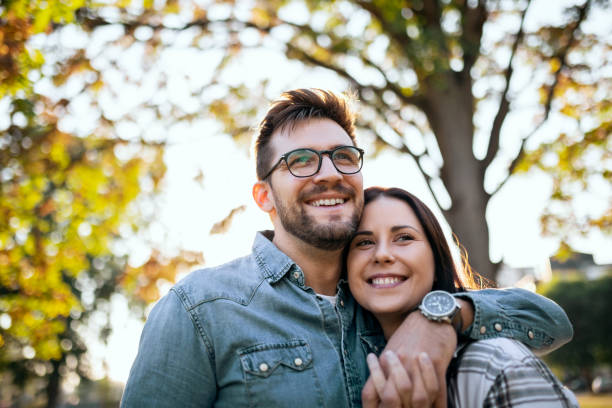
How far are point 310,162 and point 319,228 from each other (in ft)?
1.34

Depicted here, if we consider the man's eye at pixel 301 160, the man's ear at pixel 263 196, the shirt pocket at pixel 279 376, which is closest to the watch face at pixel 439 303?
the shirt pocket at pixel 279 376

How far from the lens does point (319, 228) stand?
2.79 meters

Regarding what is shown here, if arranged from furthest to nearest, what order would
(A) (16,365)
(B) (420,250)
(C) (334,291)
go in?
(A) (16,365)
(C) (334,291)
(B) (420,250)

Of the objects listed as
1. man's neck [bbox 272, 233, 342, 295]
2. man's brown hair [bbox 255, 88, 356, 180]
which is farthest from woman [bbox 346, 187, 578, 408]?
man's brown hair [bbox 255, 88, 356, 180]

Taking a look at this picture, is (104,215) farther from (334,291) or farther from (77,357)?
(77,357)

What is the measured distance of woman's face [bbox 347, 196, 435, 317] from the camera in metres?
2.72

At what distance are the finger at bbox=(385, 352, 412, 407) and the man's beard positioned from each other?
2.48 feet

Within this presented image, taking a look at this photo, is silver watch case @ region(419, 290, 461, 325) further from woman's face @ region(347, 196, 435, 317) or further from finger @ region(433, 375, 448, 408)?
finger @ region(433, 375, 448, 408)

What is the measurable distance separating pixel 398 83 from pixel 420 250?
4937mm

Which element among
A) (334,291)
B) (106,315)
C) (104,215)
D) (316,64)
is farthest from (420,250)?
(106,315)

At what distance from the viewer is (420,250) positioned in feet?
9.25

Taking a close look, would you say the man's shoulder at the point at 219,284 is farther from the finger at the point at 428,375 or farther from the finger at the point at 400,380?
the finger at the point at 428,375

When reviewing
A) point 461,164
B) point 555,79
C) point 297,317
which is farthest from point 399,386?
point 555,79

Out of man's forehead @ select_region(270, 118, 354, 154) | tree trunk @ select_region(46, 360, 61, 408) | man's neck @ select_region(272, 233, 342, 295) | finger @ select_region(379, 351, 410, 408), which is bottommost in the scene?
tree trunk @ select_region(46, 360, 61, 408)
